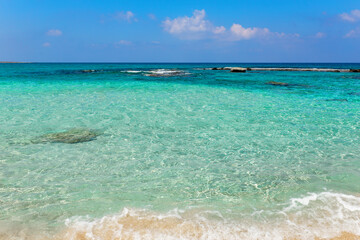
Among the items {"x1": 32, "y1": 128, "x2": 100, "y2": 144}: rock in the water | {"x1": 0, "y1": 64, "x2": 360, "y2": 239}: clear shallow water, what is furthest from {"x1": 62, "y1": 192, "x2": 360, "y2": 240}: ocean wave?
{"x1": 32, "y1": 128, "x2": 100, "y2": 144}: rock in the water

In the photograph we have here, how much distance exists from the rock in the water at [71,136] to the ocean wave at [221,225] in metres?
4.77

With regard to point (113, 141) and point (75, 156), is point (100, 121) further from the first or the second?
point (75, 156)

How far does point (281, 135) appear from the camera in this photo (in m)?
9.59

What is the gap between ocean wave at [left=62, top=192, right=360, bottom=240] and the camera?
4.23 metres

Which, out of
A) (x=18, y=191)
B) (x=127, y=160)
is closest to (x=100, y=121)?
(x=127, y=160)

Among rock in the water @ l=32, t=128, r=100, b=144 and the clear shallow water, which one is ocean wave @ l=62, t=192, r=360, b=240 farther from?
rock in the water @ l=32, t=128, r=100, b=144

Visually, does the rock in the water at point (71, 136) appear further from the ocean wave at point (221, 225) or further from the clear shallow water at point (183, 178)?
the ocean wave at point (221, 225)

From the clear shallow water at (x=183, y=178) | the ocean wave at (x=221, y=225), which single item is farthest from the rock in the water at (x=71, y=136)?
the ocean wave at (x=221, y=225)

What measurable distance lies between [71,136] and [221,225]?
6.87 meters

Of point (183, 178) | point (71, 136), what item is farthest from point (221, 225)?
point (71, 136)

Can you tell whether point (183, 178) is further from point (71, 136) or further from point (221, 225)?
point (71, 136)

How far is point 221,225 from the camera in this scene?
4.46 m

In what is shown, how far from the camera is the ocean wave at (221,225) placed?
423cm

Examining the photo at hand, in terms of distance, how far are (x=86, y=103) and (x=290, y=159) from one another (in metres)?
13.0
